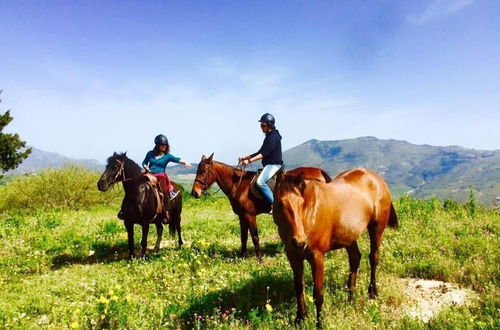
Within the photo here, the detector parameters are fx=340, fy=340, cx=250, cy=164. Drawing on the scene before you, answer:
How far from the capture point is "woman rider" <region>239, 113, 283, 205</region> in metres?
10.2

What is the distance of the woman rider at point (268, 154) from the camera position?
10.2m

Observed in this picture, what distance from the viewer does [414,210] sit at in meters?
15.1

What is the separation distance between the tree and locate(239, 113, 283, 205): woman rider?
47.8m

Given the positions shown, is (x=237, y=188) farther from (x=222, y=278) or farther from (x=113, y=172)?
Answer: (x=113, y=172)

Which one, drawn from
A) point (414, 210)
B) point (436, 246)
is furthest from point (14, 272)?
point (414, 210)

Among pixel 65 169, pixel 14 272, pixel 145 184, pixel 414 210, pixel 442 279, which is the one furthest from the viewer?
pixel 65 169

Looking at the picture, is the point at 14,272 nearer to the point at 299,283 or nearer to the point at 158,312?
the point at 158,312

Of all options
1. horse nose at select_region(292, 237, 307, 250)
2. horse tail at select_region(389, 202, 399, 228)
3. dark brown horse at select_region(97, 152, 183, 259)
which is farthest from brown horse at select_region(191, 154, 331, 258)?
horse nose at select_region(292, 237, 307, 250)

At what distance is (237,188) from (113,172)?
386cm

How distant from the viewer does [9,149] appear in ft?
152

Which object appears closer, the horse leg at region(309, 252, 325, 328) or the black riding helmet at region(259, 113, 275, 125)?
the horse leg at region(309, 252, 325, 328)

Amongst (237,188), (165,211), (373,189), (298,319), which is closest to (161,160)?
(165,211)

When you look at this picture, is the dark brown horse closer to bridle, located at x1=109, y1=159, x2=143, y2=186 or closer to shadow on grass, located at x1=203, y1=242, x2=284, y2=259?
bridle, located at x1=109, y1=159, x2=143, y2=186

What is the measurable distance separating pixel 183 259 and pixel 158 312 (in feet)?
10.3
